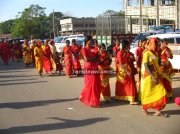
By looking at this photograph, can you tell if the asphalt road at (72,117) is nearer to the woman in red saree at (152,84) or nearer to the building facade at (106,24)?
the woman in red saree at (152,84)

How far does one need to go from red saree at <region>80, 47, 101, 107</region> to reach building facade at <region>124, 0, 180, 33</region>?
29.7 meters

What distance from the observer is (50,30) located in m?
85.9

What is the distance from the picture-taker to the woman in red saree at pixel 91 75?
887cm

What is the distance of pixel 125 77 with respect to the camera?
8.97m

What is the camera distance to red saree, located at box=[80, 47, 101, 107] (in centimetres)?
884

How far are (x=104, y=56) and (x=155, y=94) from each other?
245cm

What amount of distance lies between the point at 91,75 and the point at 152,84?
1.95m

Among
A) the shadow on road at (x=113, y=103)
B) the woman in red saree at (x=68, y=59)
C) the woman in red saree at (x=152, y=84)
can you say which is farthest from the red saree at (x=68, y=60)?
the woman in red saree at (x=152, y=84)

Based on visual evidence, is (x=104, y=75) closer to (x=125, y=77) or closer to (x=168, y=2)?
(x=125, y=77)

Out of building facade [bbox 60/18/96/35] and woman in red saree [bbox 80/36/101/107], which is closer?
woman in red saree [bbox 80/36/101/107]

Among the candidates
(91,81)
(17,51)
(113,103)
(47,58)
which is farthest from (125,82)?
(17,51)

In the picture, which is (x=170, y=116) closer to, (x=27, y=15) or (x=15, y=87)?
(x=15, y=87)

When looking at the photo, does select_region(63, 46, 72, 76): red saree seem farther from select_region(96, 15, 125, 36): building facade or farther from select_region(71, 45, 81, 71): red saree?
select_region(96, 15, 125, 36): building facade

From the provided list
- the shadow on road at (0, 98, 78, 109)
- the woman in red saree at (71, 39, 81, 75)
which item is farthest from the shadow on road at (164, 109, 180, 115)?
the woman in red saree at (71, 39, 81, 75)
